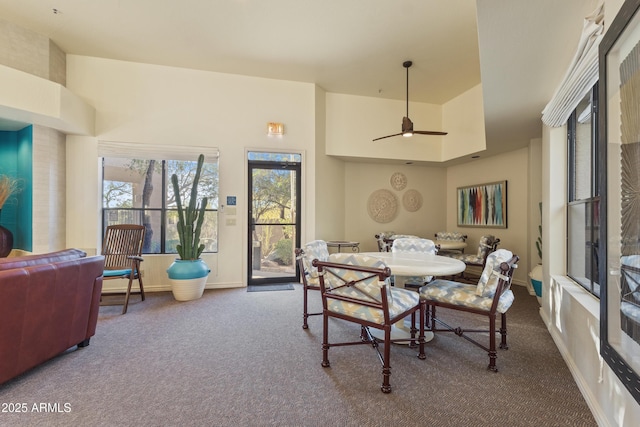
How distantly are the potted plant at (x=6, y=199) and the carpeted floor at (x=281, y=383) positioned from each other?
83.1 inches

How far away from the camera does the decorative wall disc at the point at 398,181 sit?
578 centimetres

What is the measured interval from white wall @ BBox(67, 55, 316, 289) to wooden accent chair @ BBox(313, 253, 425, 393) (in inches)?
103

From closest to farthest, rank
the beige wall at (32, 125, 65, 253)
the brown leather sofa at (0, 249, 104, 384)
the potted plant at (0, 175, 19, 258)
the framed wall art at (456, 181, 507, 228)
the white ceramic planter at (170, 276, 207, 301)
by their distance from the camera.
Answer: the brown leather sofa at (0, 249, 104, 384) < the potted plant at (0, 175, 19, 258) < the beige wall at (32, 125, 65, 253) < the white ceramic planter at (170, 276, 207, 301) < the framed wall art at (456, 181, 507, 228)

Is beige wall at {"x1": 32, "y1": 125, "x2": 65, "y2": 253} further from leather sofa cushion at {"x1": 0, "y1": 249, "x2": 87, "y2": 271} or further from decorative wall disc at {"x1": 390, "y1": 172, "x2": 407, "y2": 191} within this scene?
decorative wall disc at {"x1": 390, "y1": 172, "x2": 407, "y2": 191}

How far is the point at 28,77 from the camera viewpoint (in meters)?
3.12

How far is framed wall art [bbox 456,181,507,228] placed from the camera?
4.86 m

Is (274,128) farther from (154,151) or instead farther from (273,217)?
(154,151)

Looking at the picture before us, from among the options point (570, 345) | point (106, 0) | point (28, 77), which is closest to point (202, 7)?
point (106, 0)

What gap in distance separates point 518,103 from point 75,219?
5806mm

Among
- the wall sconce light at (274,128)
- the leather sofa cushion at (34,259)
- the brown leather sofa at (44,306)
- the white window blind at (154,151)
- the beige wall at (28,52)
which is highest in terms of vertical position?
the beige wall at (28,52)

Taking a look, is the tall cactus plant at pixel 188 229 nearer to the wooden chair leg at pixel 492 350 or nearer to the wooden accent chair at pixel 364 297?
the wooden accent chair at pixel 364 297

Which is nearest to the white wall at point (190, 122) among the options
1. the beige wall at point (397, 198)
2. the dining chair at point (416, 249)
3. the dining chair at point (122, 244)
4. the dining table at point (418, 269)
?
the dining chair at point (122, 244)

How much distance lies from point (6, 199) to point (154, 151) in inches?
69.7

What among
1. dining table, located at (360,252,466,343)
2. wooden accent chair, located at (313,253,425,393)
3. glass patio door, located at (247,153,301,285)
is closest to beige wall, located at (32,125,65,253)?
Answer: glass patio door, located at (247,153,301,285)
